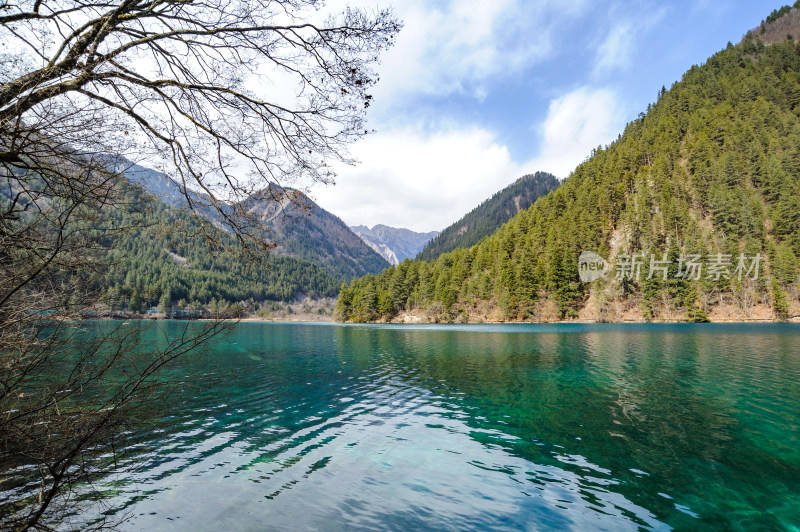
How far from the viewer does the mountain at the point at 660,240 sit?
262 feet

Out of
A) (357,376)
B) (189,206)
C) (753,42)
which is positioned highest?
(753,42)

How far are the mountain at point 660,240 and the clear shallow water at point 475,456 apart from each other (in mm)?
75797

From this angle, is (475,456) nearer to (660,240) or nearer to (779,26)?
(660,240)

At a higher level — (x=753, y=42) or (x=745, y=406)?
(x=753, y=42)

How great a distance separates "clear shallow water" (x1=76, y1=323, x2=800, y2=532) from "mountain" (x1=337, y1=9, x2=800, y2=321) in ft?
249

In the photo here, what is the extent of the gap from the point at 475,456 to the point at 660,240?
361 feet

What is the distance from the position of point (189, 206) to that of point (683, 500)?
33.1 ft

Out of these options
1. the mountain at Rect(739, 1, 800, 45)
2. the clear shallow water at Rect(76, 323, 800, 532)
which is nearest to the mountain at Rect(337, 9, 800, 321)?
the mountain at Rect(739, 1, 800, 45)

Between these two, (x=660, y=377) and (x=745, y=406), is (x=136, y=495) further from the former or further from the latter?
(x=660, y=377)

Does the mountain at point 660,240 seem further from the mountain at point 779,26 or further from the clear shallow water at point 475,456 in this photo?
the clear shallow water at point 475,456

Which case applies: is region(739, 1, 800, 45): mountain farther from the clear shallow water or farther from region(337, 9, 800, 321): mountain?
the clear shallow water

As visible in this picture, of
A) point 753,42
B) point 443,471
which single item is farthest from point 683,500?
point 753,42

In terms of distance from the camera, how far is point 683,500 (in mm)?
6734

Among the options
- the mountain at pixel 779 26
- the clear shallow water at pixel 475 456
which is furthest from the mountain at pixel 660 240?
the clear shallow water at pixel 475 456
